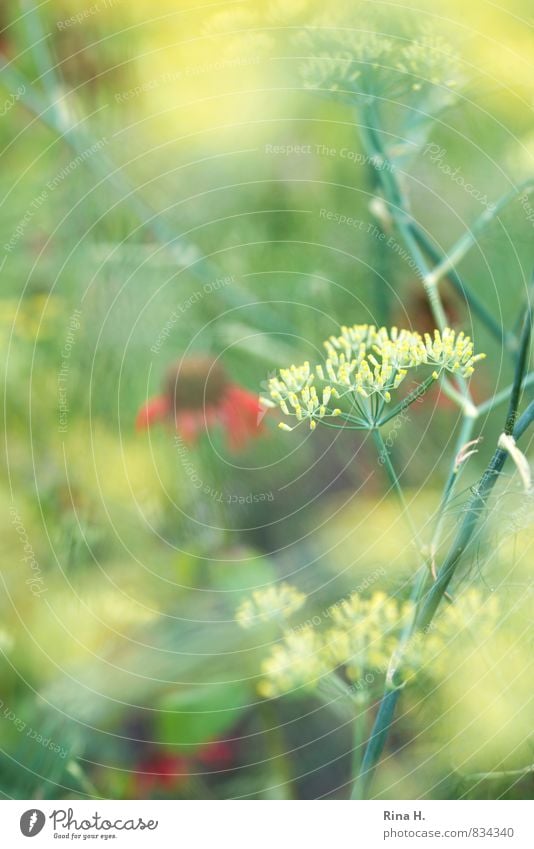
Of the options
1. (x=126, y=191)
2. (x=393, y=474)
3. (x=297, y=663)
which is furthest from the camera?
(x=126, y=191)

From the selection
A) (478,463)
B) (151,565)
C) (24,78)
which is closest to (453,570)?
(478,463)

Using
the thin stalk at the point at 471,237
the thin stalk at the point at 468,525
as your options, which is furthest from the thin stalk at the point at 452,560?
the thin stalk at the point at 471,237

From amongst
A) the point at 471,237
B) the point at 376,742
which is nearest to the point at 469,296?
the point at 471,237

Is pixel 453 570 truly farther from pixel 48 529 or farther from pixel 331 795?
pixel 48 529

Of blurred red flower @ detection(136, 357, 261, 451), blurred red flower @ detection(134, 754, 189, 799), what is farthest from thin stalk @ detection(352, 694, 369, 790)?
blurred red flower @ detection(136, 357, 261, 451)

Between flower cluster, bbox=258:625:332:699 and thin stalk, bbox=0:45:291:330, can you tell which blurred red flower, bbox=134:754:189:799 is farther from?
thin stalk, bbox=0:45:291:330

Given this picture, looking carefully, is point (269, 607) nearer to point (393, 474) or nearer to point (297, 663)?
point (297, 663)

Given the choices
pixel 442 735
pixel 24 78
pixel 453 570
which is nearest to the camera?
pixel 453 570
